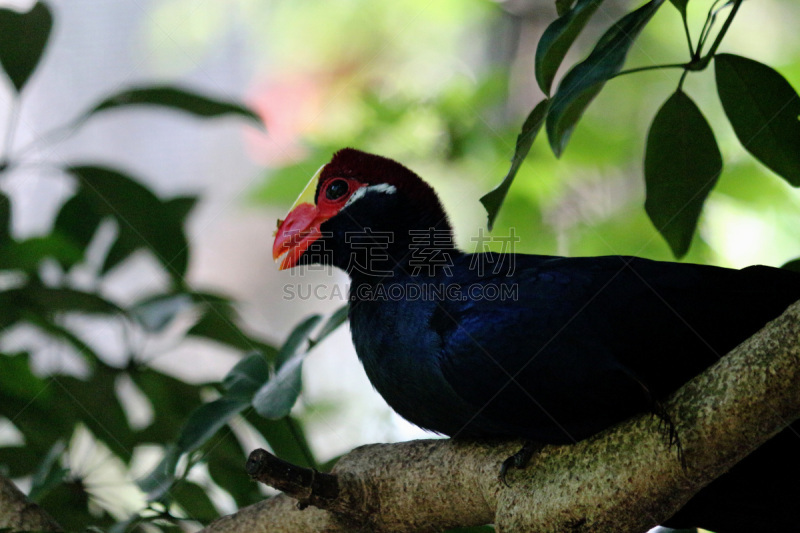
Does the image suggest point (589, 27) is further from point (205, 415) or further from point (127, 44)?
point (205, 415)

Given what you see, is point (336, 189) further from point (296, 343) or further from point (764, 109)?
point (764, 109)

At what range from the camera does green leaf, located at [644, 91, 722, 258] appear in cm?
82

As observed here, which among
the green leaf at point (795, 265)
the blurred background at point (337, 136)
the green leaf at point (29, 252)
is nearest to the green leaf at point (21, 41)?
the blurred background at point (337, 136)

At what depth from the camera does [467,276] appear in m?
0.85

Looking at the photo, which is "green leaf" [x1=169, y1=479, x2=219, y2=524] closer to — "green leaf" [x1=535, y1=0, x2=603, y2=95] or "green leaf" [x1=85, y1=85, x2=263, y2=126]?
"green leaf" [x1=85, y1=85, x2=263, y2=126]

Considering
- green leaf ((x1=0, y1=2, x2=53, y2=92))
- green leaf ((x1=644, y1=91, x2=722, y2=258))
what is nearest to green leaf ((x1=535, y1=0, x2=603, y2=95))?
green leaf ((x1=644, y1=91, x2=722, y2=258))

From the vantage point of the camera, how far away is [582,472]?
0.67 metres

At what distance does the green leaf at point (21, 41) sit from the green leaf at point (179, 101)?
120 mm

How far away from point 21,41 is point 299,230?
1.60 feet

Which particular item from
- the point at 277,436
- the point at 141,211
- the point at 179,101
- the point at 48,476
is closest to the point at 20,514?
the point at 48,476

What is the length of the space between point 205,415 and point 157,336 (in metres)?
0.30

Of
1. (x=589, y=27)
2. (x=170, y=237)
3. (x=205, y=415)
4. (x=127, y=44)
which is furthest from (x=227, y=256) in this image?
(x=205, y=415)

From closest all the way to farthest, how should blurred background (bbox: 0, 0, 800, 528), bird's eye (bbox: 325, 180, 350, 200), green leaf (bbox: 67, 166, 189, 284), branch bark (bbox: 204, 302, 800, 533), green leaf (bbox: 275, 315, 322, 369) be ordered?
branch bark (bbox: 204, 302, 800, 533) → green leaf (bbox: 275, 315, 322, 369) → bird's eye (bbox: 325, 180, 350, 200) → green leaf (bbox: 67, 166, 189, 284) → blurred background (bbox: 0, 0, 800, 528)

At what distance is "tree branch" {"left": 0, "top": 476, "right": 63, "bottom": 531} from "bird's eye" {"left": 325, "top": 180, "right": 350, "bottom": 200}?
0.52 metres
